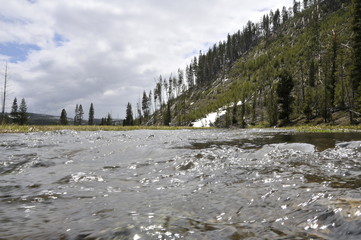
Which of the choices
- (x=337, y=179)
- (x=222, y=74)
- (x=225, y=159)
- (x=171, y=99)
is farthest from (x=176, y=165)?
(x=222, y=74)

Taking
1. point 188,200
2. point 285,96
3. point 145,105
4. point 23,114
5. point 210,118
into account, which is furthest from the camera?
point 145,105

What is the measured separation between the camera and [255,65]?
122 m

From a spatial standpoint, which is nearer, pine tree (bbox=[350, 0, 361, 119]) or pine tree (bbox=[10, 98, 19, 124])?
pine tree (bbox=[350, 0, 361, 119])

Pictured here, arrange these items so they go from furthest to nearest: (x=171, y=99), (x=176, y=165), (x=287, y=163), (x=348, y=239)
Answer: (x=171, y=99) < (x=176, y=165) < (x=287, y=163) < (x=348, y=239)

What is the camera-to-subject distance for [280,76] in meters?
54.9

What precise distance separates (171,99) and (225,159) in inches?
5320

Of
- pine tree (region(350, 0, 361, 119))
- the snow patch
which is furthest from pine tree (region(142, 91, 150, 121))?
pine tree (region(350, 0, 361, 119))

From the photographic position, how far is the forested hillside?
149ft

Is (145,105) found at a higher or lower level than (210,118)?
higher

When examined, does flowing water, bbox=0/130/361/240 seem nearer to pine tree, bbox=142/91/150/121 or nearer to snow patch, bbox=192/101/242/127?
snow patch, bbox=192/101/242/127

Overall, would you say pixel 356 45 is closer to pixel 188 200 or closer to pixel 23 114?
pixel 188 200

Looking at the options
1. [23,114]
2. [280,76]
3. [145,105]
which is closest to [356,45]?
[280,76]

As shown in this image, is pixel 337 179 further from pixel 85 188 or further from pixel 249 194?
pixel 85 188

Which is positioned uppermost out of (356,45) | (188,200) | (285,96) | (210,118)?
(356,45)
